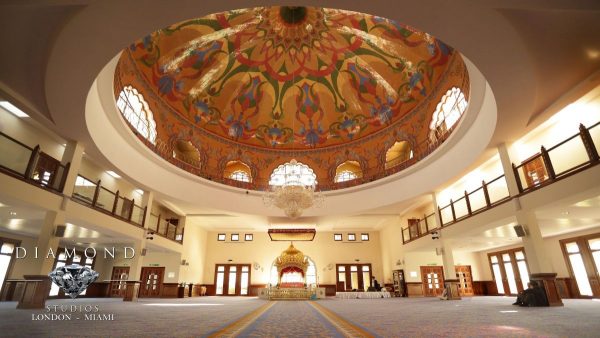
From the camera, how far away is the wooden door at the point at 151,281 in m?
15.9

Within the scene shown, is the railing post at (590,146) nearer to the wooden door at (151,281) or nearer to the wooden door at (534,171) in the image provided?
the wooden door at (534,171)

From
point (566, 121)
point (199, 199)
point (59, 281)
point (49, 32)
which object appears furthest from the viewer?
point (199, 199)

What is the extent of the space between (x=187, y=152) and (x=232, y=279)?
27.8 ft

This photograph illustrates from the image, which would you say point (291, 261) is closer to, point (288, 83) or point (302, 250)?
point (302, 250)

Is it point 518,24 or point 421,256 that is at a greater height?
point 518,24

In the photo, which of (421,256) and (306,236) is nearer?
(421,256)

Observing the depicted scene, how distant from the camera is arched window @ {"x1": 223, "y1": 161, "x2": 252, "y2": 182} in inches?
647

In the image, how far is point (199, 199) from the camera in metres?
13.9

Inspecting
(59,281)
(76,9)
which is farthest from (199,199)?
(76,9)

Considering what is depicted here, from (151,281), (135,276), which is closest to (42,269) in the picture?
(135,276)

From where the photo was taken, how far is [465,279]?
1642 centimetres

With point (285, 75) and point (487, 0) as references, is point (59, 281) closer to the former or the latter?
point (487, 0)

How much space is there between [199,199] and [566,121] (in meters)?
13.4

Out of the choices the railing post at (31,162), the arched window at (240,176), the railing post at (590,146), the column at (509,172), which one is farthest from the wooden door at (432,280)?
the railing post at (31,162)
